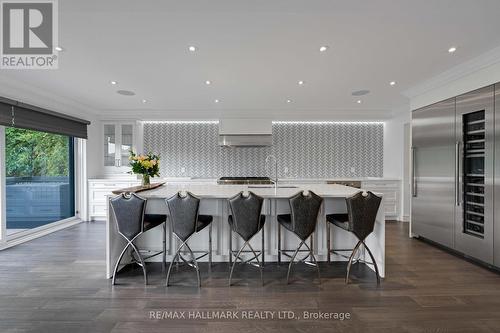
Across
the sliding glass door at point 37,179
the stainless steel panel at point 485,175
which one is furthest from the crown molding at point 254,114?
the stainless steel panel at point 485,175

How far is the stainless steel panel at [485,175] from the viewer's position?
2881 mm

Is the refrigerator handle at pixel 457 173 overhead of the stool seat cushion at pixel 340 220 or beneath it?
overhead

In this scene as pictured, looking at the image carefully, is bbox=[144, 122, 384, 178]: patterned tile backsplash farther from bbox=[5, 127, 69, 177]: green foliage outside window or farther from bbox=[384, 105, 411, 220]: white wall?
bbox=[5, 127, 69, 177]: green foliage outside window

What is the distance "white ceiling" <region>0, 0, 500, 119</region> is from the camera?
200cm

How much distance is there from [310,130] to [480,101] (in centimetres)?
332

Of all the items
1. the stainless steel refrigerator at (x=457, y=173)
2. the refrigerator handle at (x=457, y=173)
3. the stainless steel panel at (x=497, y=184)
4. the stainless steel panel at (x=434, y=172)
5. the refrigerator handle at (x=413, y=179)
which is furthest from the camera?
the refrigerator handle at (x=413, y=179)

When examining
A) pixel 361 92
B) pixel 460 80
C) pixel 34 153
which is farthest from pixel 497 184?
pixel 34 153

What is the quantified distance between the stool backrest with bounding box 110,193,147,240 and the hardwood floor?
61cm

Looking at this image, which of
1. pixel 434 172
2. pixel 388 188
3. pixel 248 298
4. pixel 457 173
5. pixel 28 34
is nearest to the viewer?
pixel 248 298

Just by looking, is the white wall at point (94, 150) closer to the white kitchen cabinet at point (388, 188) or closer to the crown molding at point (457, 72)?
the white kitchen cabinet at point (388, 188)

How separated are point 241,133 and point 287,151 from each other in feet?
4.23

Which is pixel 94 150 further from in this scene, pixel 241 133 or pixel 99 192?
pixel 241 133

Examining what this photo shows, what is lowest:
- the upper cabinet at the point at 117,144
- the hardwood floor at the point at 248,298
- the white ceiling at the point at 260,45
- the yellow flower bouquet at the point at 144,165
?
the hardwood floor at the point at 248,298

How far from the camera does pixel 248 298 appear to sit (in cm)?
230
